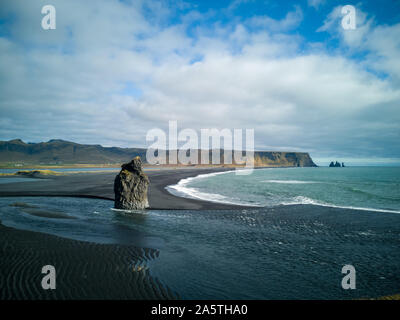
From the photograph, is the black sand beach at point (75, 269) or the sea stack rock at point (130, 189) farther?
the sea stack rock at point (130, 189)

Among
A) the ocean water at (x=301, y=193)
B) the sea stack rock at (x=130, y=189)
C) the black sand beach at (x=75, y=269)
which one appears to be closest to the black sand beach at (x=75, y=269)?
the black sand beach at (x=75, y=269)

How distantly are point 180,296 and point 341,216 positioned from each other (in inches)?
702

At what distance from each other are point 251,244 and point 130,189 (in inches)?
501

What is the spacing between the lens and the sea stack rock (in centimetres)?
1955

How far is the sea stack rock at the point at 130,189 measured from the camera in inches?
770

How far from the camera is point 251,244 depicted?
1149 centimetres

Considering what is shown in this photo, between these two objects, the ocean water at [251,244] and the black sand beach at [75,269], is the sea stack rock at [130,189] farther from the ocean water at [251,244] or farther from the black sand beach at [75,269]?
the black sand beach at [75,269]

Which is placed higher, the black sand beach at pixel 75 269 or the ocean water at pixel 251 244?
the black sand beach at pixel 75 269

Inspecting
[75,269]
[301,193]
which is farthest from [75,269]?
[301,193]

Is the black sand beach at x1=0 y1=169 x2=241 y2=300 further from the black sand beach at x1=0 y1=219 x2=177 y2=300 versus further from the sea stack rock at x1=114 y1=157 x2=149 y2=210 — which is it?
the sea stack rock at x1=114 y1=157 x2=149 y2=210

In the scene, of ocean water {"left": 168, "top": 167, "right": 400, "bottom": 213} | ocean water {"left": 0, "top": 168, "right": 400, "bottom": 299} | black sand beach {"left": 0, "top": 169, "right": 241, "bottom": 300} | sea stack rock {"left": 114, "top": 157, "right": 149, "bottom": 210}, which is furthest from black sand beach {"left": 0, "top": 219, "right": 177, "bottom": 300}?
ocean water {"left": 168, "top": 167, "right": 400, "bottom": 213}

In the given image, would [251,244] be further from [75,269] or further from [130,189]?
[130,189]

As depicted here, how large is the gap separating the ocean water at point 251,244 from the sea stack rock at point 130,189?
1637 millimetres
